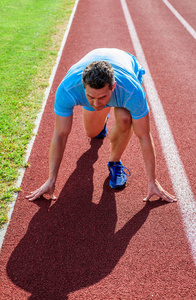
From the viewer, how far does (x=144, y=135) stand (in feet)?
10.2

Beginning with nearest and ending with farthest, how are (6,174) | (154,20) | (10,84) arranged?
(6,174)
(10,84)
(154,20)

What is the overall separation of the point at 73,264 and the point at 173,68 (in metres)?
5.43

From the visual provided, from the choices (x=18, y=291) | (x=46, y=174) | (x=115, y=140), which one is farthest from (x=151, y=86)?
(x=18, y=291)

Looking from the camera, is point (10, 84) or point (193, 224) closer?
point (193, 224)

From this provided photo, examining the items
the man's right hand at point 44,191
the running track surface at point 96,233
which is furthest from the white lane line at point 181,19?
the man's right hand at point 44,191

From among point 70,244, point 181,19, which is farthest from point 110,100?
point 181,19

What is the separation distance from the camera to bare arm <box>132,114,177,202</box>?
309 centimetres

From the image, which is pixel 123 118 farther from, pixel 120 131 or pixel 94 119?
pixel 94 119

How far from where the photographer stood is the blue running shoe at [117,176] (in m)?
3.58

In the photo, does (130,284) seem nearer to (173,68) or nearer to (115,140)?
(115,140)

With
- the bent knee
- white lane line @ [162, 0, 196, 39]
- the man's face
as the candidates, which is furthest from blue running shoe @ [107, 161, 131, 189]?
white lane line @ [162, 0, 196, 39]

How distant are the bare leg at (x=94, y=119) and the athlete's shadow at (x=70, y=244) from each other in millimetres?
843

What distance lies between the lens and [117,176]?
361 cm

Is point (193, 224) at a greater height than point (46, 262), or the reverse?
point (193, 224)
